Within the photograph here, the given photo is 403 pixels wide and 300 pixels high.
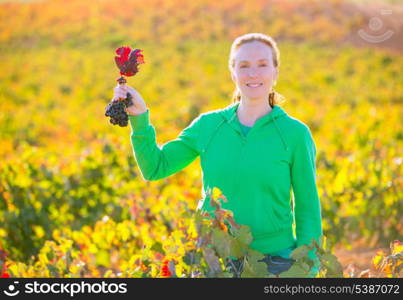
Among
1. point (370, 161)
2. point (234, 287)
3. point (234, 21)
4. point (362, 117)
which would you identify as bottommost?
point (234, 287)

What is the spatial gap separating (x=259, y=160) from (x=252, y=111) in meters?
0.22

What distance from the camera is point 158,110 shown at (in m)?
12.7

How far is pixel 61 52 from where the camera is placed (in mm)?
26328

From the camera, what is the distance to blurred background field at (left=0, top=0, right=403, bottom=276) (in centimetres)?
401

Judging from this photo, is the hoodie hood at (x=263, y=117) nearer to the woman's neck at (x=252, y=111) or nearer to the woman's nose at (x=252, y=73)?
the woman's neck at (x=252, y=111)

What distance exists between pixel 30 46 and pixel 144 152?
A: 94.2 ft

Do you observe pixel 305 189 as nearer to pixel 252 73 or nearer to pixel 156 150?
pixel 252 73

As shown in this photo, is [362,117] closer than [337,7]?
Yes

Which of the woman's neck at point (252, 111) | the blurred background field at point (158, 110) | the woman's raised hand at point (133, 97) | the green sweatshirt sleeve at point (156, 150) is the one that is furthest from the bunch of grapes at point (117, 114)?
the woman's neck at point (252, 111)

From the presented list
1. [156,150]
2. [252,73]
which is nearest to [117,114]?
Answer: [156,150]

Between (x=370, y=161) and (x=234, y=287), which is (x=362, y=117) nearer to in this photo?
(x=370, y=161)

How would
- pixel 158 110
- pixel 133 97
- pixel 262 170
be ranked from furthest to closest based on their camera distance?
1. pixel 158 110
2. pixel 262 170
3. pixel 133 97

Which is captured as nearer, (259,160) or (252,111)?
(259,160)

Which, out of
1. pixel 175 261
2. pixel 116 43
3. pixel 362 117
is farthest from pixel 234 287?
pixel 116 43
